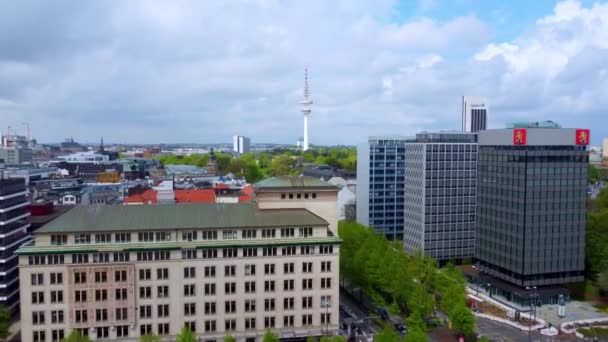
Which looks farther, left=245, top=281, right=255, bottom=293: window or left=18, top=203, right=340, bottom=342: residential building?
left=245, top=281, right=255, bottom=293: window

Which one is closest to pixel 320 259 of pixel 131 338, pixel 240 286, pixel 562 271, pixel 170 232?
pixel 240 286

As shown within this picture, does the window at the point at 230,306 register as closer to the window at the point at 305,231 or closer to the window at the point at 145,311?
the window at the point at 145,311

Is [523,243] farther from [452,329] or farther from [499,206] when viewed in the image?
[452,329]

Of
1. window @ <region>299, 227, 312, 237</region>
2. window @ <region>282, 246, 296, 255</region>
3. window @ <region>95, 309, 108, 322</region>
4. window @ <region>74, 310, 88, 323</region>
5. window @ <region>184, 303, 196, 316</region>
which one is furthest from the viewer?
window @ <region>299, 227, 312, 237</region>

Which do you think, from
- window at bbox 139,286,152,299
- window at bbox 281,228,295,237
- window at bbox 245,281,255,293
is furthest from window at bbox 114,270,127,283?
window at bbox 281,228,295,237

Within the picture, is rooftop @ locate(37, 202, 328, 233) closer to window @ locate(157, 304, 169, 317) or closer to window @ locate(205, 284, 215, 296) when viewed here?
window @ locate(205, 284, 215, 296)

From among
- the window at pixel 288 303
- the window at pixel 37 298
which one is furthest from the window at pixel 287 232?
the window at pixel 37 298

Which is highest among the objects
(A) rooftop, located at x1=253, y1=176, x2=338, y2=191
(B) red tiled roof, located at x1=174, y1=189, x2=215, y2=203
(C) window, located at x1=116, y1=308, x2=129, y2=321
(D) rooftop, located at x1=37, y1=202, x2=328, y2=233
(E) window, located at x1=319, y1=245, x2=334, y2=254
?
(A) rooftop, located at x1=253, y1=176, x2=338, y2=191
